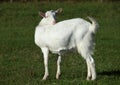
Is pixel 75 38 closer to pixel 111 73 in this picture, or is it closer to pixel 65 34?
pixel 65 34

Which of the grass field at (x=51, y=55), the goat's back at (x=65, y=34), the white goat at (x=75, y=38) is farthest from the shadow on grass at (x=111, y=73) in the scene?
the goat's back at (x=65, y=34)

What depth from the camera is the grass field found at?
12609 millimetres

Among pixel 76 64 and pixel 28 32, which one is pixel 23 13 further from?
pixel 76 64

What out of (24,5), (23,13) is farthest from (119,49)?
(24,5)

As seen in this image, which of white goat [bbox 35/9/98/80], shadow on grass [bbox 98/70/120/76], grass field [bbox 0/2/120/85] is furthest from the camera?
shadow on grass [bbox 98/70/120/76]

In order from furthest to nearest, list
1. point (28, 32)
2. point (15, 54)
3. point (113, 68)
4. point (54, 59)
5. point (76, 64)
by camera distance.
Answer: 1. point (28, 32)
2. point (15, 54)
3. point (54, 59)
4. point (76, 64)
5. point (113, 68)

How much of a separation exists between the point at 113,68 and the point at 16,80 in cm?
306

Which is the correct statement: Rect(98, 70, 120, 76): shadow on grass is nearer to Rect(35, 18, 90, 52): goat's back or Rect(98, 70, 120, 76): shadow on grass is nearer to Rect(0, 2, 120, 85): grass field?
Rect(0, 2, 120, 85): grass field

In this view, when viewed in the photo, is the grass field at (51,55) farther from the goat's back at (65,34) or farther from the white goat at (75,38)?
the goat's back at (65,34)

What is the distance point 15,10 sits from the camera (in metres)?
33.0

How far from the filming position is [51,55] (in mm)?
17078

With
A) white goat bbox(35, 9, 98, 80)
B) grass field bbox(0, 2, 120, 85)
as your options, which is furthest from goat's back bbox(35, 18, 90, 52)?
grass field bbox(0, 2, 120, 85)

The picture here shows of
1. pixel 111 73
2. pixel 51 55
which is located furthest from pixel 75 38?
pixel 51 55

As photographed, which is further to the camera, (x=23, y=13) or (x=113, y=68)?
(x=23, y=13)
